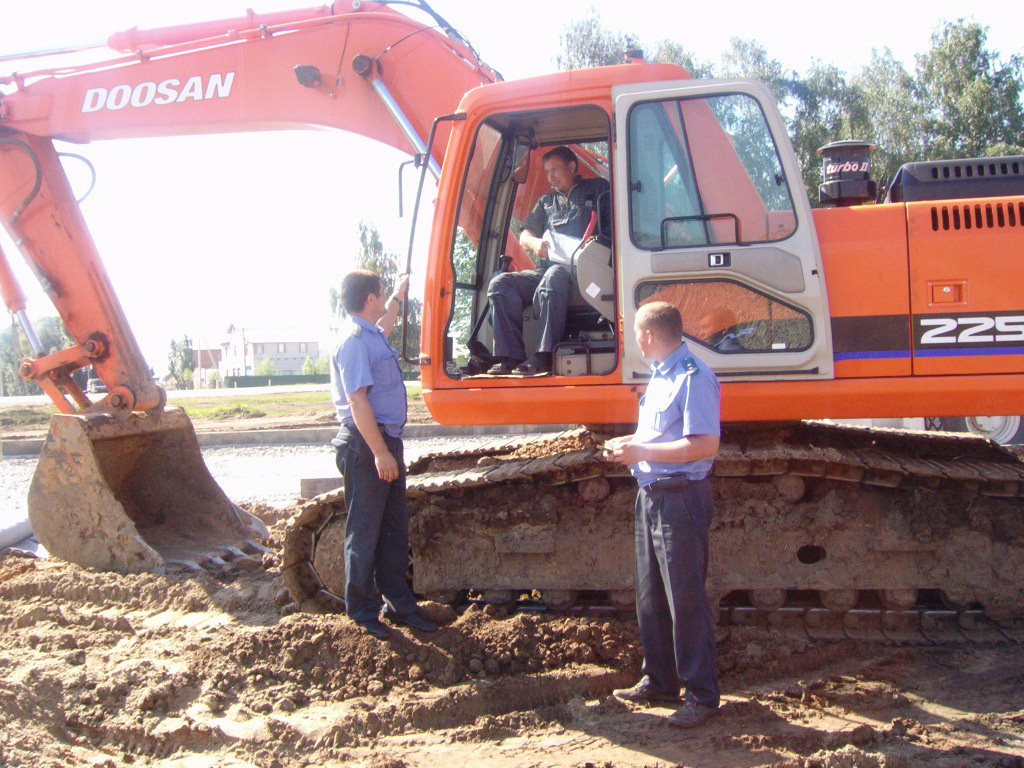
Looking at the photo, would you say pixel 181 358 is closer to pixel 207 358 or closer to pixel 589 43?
pixel 207 358

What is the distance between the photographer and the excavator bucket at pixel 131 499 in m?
5.80

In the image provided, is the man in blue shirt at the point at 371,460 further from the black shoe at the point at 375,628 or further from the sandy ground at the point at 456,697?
the sandy ground at the point at 456,697

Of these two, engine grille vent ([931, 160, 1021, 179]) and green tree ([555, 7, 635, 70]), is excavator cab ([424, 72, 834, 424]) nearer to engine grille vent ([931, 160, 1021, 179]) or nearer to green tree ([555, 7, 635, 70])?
engine grille vent ([931, 160, 1021, 179])

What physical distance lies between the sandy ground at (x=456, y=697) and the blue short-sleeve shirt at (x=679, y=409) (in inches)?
40.6

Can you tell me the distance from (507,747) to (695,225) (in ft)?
8.15

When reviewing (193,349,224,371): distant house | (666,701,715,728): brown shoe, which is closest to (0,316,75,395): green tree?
(666,701,715,728): brown shoe

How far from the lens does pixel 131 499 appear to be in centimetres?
635

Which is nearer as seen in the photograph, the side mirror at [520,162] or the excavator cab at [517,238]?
the excavator cab at [517,238]

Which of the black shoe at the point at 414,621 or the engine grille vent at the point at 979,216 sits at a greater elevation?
the engine grille vent at the point at 979,216

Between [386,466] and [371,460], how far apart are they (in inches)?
6.7

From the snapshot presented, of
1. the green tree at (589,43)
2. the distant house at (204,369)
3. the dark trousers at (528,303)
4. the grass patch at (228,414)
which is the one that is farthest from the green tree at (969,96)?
the distant house at (204,369)

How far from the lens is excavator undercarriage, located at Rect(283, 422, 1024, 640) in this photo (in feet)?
15.1

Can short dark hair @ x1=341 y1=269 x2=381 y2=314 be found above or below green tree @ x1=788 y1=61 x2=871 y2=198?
below

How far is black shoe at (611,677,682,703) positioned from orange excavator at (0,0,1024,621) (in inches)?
35.4
